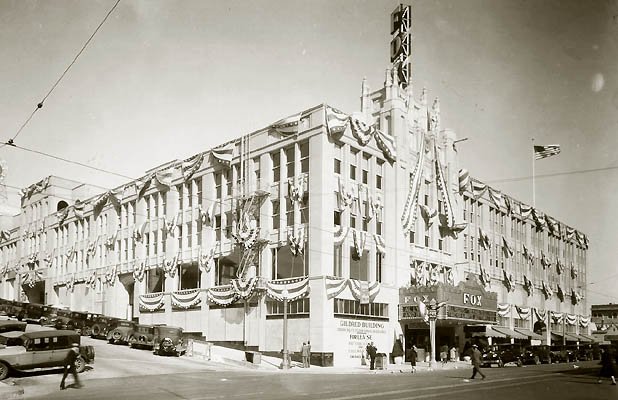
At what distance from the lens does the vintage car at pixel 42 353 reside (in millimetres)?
26078

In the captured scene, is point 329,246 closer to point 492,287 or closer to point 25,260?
point 492,287

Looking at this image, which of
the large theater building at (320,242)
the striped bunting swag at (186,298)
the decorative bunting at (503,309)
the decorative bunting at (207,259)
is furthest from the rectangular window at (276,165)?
the decorative bunting at (503,309)

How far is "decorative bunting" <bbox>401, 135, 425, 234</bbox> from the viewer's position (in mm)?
51031

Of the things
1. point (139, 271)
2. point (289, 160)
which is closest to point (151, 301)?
point (139, 271)

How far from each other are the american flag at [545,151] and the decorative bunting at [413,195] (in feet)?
33.3

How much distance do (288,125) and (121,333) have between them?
65.6ft

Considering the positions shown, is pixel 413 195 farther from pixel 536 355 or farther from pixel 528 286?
pixel 528 286

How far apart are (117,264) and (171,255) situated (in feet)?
37.2

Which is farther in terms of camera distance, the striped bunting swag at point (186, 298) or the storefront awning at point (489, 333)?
the storefront awning at point (489, 333)

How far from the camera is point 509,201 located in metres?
73.8

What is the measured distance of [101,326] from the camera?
158 ft

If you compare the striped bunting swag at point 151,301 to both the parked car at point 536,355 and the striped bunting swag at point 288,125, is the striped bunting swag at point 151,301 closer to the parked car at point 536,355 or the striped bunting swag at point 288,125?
the striped bunting swag at point 288,125

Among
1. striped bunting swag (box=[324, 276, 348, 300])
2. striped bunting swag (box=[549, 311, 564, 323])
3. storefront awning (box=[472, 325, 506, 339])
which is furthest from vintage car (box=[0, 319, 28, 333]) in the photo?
striped bunting swag (box=[549, 311, 564, 323])

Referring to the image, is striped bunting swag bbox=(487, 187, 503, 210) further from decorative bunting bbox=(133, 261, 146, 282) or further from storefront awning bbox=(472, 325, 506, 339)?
decorative bunting bbox=(133, 261, 146, 282)
